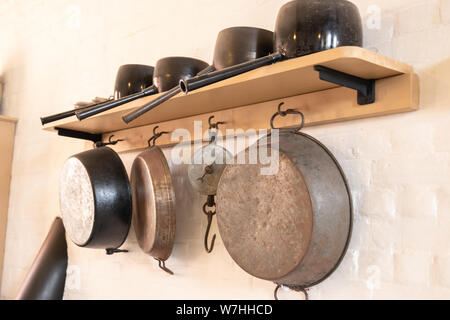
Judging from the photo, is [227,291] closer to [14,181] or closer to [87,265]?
[87,265]

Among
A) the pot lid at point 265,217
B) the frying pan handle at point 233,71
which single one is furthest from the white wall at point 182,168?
the frying pan handle at point 233,71

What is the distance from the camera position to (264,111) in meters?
1.35

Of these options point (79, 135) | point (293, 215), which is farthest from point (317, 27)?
point (79, 135)

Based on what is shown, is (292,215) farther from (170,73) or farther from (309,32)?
(170,73)

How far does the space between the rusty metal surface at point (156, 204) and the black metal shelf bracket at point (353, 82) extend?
0.65m

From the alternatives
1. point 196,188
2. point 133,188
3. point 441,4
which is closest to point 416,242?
point 441,4

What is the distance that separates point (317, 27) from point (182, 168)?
766 millimetres

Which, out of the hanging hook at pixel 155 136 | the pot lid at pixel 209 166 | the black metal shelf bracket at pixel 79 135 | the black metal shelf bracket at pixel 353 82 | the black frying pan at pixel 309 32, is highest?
the black frying pan at pixel 309 32

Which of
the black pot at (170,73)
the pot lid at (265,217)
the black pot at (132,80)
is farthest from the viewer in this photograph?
the black pot at (132,80)

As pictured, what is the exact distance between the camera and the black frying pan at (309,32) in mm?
1023

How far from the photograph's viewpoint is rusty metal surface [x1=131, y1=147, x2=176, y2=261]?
58.3 inches

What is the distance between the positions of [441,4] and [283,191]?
1.77 ft

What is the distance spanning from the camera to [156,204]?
148 cm

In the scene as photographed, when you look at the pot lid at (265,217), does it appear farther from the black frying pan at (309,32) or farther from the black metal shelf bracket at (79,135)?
the black metal shelf bracket at (79,135)
